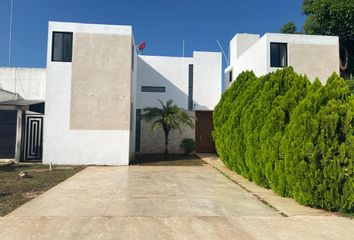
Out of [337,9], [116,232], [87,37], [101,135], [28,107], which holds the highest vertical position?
[337,9]

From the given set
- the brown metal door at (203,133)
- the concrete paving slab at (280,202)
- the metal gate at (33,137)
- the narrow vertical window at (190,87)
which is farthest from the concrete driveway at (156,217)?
the narrow vertical window at (190,87)

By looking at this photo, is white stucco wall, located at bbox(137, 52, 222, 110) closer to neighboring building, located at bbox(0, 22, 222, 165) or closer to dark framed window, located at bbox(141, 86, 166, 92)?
dark framed window, located at bbox(141, 86, 166, 92)

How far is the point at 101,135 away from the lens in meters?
12.5

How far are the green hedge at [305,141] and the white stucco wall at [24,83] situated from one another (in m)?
12.2

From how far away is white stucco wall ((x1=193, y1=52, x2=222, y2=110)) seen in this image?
20297mm

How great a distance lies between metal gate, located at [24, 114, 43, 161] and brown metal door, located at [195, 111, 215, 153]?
10216 millimetres

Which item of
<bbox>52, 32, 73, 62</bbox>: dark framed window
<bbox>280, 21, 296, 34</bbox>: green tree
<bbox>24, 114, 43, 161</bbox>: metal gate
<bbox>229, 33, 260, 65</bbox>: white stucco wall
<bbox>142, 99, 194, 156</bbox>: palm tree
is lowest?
<bbox>24, 114, 43, 161</bbox>: metal gate

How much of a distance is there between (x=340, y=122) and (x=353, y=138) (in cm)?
43

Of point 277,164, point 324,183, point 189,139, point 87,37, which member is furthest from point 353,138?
point 189,139

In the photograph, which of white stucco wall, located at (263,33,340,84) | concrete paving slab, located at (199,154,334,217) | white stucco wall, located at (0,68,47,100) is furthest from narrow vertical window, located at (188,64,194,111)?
concrete paving slab, located at (199,154,334,217)

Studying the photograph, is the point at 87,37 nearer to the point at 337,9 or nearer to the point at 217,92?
the point at 217,92

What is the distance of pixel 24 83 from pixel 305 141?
1487 cm

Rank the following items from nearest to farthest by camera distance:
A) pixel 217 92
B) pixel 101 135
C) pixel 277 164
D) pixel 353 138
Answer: pixel 353 138, pixel 277 164, pixel 101 135, pixel 217 92

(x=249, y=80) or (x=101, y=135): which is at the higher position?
(x=249, y=80)
